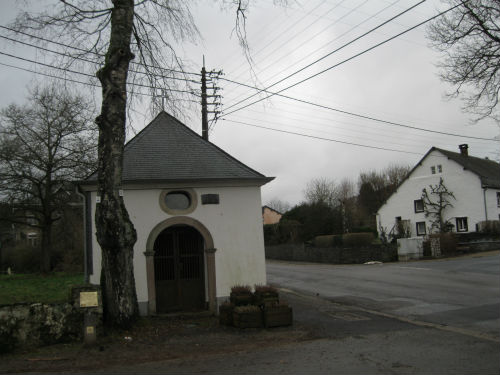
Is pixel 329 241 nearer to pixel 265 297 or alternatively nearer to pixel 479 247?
pixel 479 247

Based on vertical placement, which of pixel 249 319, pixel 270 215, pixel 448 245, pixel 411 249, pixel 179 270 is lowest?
pixel 249 319

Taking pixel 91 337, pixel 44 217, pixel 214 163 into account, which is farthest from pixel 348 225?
pixel 91 337

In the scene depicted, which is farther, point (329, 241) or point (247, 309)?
point (329, 241)

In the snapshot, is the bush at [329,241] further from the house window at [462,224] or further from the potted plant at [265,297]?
the potted plant at [265,297]

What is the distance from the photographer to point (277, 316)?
10.7 metres

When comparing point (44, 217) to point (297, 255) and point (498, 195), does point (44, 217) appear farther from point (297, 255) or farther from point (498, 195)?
point (498, 195)

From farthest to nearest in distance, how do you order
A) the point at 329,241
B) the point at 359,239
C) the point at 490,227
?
the point at 329,241 < the point at 359,239 < the point at 490,227

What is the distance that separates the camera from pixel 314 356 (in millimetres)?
7973

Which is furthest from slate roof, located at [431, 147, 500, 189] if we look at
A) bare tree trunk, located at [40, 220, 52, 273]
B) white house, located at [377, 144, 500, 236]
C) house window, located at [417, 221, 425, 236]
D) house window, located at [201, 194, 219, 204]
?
bare tree trunk, located at [40, 220, 52, 273]

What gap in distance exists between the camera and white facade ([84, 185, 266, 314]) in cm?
1268

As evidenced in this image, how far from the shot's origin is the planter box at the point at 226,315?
11008 millimetres

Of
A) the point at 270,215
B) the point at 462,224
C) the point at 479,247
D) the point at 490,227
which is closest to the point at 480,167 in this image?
the point at 462,224

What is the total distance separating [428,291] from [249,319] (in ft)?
26.8

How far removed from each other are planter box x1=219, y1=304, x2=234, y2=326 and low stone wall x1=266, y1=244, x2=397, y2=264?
901 inches
